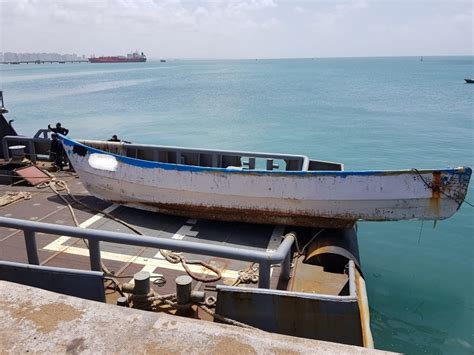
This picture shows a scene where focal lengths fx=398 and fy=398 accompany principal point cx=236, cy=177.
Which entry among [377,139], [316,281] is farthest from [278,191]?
[377,139]

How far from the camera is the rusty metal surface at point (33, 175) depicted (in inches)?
416

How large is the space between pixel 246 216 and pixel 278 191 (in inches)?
36.8

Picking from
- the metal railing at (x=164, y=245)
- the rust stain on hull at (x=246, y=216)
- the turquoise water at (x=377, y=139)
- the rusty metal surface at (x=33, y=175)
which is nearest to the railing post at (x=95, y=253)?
the metal railing at (x=164, y=245)

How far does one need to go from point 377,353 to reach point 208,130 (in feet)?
108

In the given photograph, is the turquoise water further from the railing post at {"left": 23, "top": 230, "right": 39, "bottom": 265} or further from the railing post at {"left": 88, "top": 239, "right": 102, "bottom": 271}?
the railing post at {"left": 23, "top": 230, "right": 39, "bottom": 265}

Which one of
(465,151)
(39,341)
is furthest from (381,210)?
(465,151)

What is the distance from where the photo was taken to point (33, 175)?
10.8 metres

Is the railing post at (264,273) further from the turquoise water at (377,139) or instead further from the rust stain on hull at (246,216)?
the turquoise water at (377,139)

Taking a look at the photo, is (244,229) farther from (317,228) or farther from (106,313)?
(106,313)

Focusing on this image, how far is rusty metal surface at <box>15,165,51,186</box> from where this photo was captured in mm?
10555

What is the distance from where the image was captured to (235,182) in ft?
26.8

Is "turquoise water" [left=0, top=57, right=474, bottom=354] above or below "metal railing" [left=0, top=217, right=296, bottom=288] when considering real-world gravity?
below

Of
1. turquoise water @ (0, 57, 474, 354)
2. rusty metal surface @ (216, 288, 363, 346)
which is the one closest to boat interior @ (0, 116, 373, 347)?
rusty metal surface @ (216, 288, 363, 346)

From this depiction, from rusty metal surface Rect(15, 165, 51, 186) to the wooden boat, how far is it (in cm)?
182
